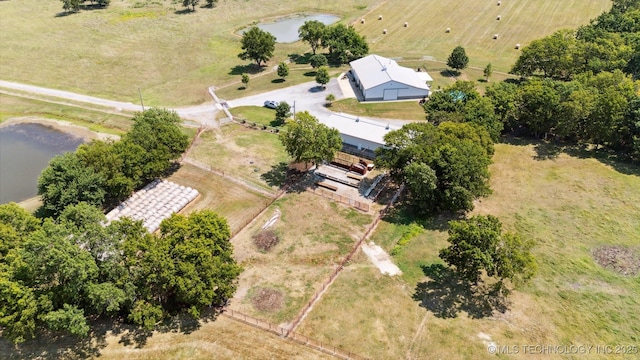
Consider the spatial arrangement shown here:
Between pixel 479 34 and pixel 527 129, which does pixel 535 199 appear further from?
pixel 479 34

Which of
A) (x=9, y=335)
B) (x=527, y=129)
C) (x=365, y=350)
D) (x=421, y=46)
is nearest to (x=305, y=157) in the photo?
(x=365, y=350)

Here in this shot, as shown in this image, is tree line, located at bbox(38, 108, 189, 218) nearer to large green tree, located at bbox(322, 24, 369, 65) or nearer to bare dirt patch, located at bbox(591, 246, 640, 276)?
large green tree, located at bbox(322, 24, 369, 65)

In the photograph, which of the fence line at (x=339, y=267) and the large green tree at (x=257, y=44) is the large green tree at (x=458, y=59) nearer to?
the large green tree at (x=257, y=44)

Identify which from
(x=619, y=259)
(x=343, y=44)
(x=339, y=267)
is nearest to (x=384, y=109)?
(x=343, y=44)

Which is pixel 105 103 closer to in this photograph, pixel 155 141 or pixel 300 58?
pixel 155 141

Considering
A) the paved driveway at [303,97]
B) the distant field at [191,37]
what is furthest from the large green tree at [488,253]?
the distant field at [191,37]
